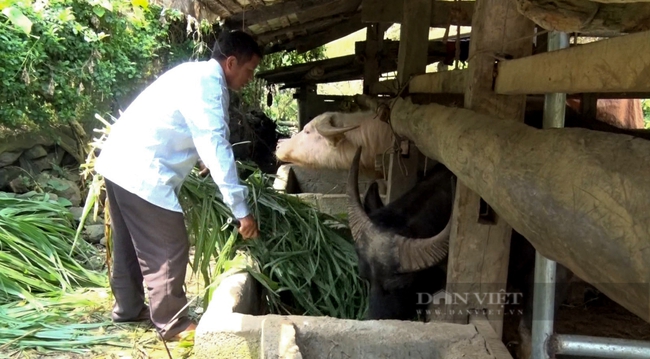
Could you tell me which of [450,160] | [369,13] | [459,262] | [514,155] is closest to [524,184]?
[514,155]

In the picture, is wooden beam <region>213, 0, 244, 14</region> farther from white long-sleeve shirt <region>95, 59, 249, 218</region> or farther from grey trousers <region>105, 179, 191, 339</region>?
grey trousers <region>105, 179, 191, 339</region>

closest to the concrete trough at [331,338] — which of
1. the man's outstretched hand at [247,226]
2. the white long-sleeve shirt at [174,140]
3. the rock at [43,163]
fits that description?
the man's outstretched hand at [247,226]

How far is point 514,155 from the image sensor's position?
151 centimetres

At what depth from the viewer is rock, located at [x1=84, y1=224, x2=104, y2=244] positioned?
238 inches

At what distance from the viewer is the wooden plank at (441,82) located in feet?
9.01

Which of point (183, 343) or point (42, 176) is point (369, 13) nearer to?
point (183, 343)

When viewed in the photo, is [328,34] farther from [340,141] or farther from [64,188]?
[340,141]

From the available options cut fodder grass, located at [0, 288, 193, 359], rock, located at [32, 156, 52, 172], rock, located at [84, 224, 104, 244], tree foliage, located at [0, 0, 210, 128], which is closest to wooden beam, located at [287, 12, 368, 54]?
tree foliage, located at [0, 0, 210, 128]

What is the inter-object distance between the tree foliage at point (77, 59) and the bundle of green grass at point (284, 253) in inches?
127

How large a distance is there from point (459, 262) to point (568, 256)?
3.98 ft

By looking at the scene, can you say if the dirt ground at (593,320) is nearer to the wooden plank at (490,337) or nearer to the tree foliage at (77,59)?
the wooden plank at (490,337)

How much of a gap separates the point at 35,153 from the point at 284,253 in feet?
18.4

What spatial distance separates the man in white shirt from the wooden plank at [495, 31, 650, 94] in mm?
1733

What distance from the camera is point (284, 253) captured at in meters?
3.70
